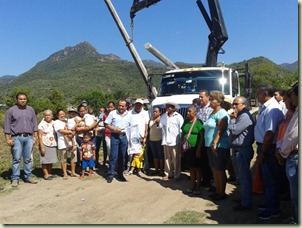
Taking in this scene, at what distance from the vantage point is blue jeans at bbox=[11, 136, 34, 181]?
6.12m

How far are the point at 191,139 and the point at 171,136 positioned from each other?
860 mm

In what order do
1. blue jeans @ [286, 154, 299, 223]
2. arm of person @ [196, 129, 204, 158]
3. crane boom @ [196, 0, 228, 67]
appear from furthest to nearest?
crane boom @ [196, 0, 228, 67]
arm of person @ [196, 129, 204, 158]
blue jeans @ [286, 154, 299, 223]

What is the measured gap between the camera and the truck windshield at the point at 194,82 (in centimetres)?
759

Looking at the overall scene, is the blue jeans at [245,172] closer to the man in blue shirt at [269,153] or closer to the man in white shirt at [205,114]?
the man in blue shirt at [269,153]

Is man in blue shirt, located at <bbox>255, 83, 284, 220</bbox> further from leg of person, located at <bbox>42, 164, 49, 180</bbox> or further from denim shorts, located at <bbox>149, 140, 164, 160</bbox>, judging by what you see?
leg of person, located at <bbox>42, 164, 49, 180</bbox>

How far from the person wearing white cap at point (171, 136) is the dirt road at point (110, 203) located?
0.31 m

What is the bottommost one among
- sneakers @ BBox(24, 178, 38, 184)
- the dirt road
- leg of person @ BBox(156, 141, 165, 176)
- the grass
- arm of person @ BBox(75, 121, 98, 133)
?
the dirt road

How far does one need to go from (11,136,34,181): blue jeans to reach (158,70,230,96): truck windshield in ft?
11.6

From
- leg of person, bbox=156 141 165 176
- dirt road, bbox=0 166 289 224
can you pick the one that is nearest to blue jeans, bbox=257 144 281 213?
dirt road, bbox=0 166 289 224

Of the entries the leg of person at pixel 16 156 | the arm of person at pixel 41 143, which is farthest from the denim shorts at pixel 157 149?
the leg of person at pixel 16 156

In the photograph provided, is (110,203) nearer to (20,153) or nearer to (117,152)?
(117,152)

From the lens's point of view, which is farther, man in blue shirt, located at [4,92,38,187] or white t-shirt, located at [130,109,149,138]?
white t-shirt, located at [130,109,149,138]

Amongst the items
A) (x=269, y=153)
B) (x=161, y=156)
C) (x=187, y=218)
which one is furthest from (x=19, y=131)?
(x=269, y=153)

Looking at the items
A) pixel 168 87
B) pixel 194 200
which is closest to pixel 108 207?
pixel 194 200
